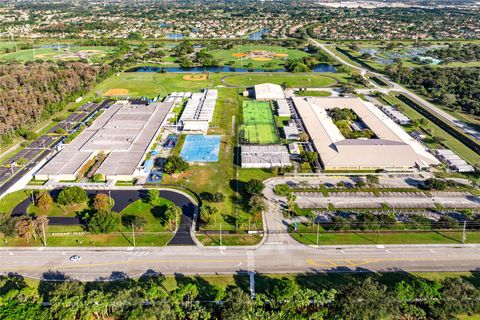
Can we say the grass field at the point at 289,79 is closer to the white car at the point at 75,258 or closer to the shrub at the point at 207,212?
the shrub at the point at 207,212

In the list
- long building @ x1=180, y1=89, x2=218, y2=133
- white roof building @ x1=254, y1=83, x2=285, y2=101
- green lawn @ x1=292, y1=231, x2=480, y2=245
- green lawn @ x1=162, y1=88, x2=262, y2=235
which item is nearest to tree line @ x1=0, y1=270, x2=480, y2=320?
green lawn @ x1=292, y1=231, x2=480, y2=245

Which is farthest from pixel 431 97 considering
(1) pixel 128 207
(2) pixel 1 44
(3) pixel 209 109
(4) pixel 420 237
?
(2) pixel 1 44

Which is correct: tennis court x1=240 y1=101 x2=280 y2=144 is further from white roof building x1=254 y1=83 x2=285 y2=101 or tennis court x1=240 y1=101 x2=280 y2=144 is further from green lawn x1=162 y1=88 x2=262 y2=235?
white roof building x1=254 y1=83 x2=285 y2=101

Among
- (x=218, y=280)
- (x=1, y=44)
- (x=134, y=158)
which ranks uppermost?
(x=1, y=44)

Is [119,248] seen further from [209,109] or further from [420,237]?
[209,109]

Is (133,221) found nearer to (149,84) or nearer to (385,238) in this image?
(385,238)

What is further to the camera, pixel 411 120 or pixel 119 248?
pixel 411 120

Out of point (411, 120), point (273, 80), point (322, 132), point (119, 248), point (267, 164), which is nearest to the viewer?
point (119, 248)
